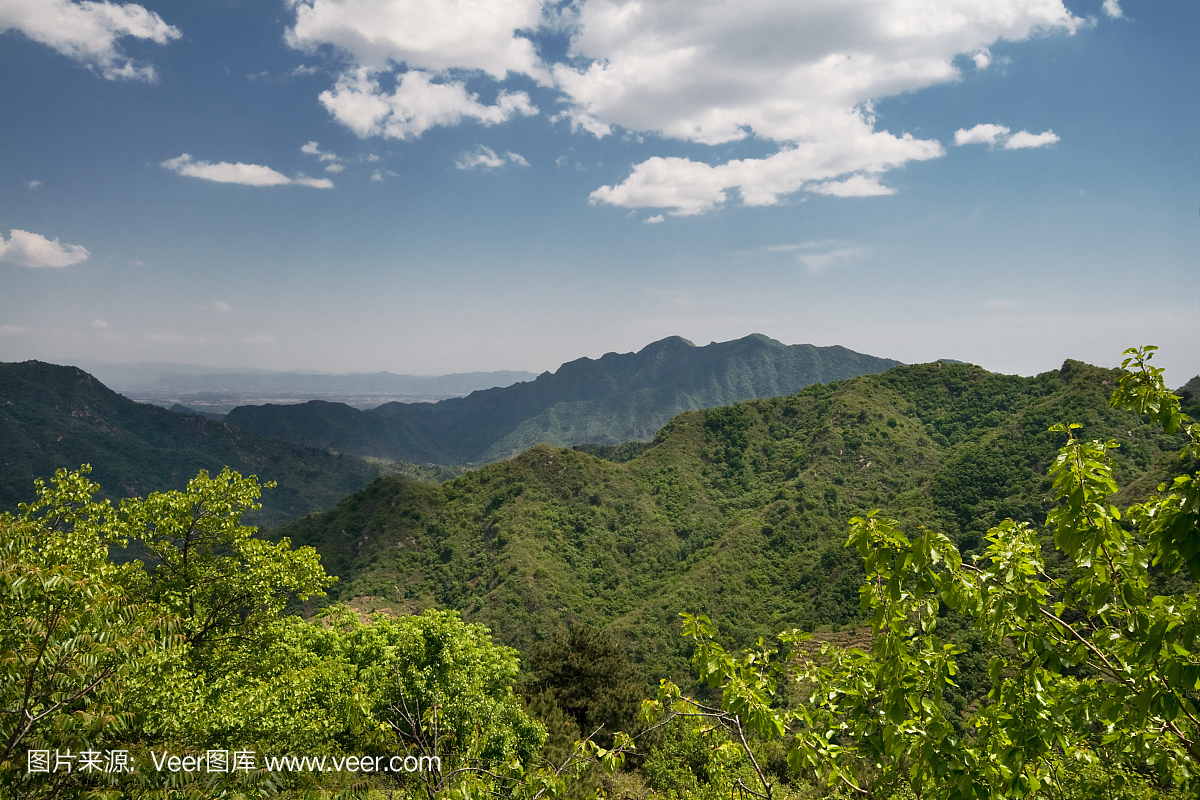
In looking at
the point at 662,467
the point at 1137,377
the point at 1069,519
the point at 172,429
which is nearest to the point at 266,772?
the point at 1069,519

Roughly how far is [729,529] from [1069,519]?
8303cm

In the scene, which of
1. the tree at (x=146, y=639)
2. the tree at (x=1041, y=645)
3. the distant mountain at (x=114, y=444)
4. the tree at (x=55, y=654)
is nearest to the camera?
the tree at (x=1041, y=645)

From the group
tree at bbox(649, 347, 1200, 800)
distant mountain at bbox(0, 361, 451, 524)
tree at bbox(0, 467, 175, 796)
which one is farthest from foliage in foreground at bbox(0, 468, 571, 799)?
distant mountain at bbox(0, 361, 451, 524)

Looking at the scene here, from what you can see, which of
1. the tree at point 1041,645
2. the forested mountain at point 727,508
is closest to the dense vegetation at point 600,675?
the tree at point 1041,645

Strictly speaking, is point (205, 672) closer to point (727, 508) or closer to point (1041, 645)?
point (1041, 645)

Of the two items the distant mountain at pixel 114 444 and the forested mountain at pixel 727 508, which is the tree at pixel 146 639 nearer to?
the forested mountain at pixel 727 508

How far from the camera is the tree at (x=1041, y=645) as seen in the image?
3889mm

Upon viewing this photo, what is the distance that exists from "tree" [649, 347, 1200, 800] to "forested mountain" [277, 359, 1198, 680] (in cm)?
5344

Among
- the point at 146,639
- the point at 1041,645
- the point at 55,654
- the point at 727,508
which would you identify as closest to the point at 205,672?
the point at 146,639

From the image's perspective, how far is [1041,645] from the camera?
4.31 m

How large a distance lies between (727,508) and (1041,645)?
3583 inches

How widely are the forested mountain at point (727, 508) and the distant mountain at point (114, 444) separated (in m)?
99.2

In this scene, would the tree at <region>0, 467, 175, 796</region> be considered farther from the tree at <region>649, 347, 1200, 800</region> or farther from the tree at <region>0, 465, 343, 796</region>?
the tree at <region>649, 347, 1200, 800</region>

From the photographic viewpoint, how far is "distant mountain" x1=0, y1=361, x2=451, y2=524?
141625 mm
